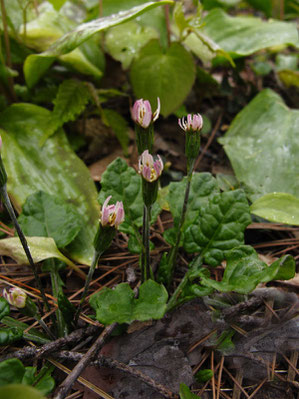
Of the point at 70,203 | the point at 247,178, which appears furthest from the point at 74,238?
the point at 247,178

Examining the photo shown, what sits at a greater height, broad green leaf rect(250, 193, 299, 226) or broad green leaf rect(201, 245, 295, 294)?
broad green leaf rect(201, 245, 295, 294)

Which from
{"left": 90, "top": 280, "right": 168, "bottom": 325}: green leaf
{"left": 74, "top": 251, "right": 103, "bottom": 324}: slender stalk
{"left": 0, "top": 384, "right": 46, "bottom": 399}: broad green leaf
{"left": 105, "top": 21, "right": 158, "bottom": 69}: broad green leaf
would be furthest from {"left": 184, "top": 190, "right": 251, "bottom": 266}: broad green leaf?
{"left": 105, "top": 21, "right": 158, "bottom": 69}: broad green leaf

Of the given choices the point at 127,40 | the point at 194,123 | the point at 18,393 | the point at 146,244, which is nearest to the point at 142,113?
the point at 194,123

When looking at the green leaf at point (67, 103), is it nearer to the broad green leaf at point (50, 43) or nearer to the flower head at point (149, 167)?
the broad green leaf at point (50, 43)

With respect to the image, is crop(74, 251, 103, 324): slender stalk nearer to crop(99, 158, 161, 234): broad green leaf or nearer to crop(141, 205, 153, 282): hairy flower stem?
crop(141, 205, 153, 282): hairy flower stem

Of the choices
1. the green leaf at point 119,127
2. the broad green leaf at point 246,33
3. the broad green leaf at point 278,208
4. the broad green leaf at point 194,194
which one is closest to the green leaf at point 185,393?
the broad green leaf at point 194,194

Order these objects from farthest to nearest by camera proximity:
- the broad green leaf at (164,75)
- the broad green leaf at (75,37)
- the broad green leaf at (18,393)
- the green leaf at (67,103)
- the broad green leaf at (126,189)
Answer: the broad green leaf at (164,75)
the green leaf at (67,103)
the broad green leaf at (75,37)
the broad green leaf at (126,189)
the broad green leaf at (18,393)
